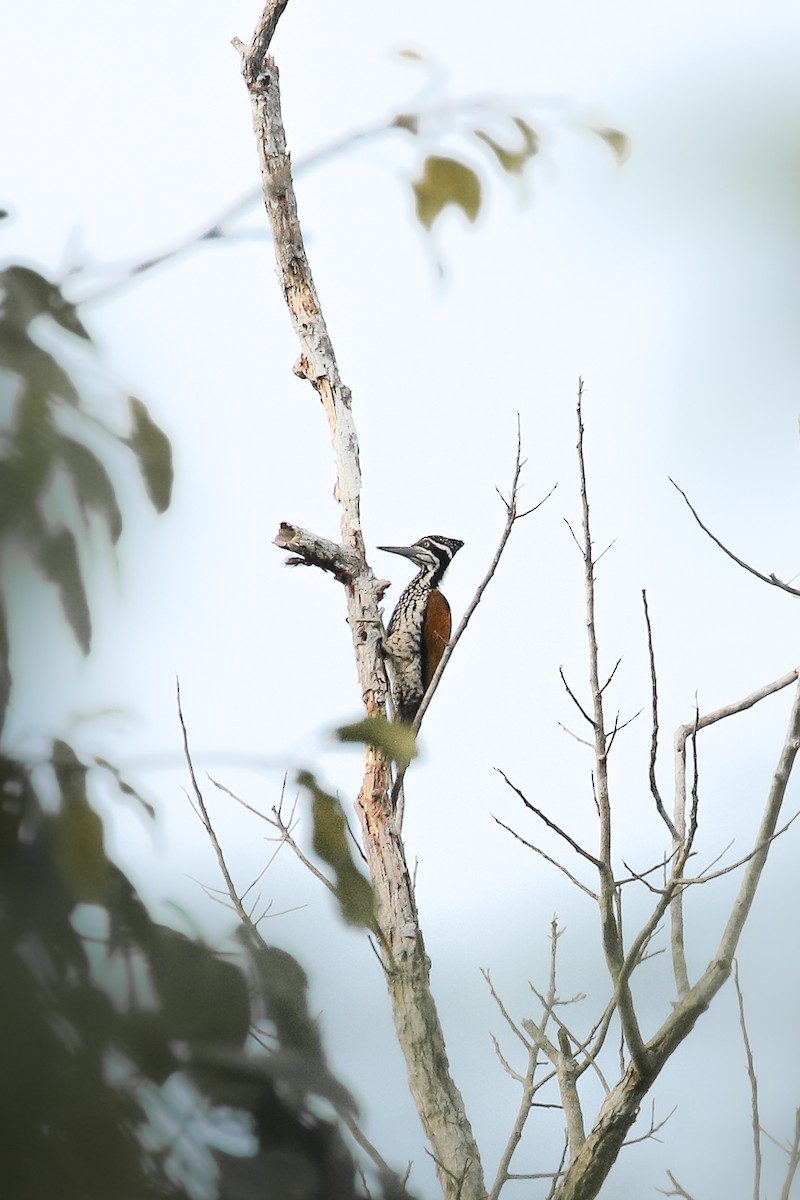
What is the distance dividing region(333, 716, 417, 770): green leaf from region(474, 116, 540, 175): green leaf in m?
0.41

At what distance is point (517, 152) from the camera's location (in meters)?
0.84

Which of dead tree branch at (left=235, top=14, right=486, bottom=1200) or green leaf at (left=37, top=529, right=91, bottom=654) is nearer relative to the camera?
green leaf at (left=37, top=529, right=91, bottom=654)

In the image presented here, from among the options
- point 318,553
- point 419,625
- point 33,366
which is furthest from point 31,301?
point 419,625

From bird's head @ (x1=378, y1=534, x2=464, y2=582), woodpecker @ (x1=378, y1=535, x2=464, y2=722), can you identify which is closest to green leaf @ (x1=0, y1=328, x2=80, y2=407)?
woodpecker @ (x1=378, y1=535, x2=464, y2=722)

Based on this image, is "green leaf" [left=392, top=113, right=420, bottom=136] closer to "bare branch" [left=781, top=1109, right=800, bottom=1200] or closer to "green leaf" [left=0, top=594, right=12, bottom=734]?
"green leaf" [left=0, top=594, right=12, bottom=734]

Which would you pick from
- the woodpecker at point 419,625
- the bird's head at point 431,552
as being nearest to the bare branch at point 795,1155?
the woodpecker at point 419,625

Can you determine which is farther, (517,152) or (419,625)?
(419,625)

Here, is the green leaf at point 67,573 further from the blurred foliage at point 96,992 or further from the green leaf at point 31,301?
the green leaf at point 31,301

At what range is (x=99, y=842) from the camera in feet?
1.44

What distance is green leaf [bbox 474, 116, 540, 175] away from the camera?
83cm

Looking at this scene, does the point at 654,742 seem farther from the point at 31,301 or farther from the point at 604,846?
the point at 31,301

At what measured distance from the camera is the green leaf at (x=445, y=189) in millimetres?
842

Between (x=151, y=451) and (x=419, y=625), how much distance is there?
3.64 metres

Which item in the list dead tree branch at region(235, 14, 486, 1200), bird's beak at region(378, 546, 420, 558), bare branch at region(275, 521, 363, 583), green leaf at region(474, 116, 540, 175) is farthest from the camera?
bird's beak at region(378, 546, 420, 558)
